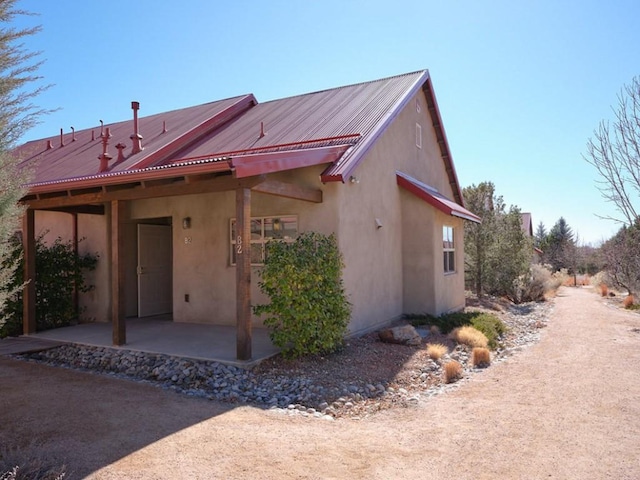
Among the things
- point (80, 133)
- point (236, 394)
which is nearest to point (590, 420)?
point (236, 394)

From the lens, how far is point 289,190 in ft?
25.6

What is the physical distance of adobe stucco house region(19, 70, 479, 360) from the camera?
26.8 feet

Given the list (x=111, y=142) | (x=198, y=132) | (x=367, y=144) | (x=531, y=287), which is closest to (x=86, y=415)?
(x=367, y=144)

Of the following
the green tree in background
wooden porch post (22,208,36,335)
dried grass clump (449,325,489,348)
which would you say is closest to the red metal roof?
wooden porch post (22,208,36,335)

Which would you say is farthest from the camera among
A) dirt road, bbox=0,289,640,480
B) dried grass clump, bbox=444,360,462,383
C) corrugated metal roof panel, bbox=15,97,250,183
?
corrugated metal roof panel, bbox=15,97,250,183

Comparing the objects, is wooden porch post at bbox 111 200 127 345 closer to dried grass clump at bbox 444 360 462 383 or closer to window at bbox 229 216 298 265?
window at bbox 229 216 298 265

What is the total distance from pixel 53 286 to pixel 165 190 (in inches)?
210

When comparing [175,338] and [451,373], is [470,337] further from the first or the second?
[175,338]

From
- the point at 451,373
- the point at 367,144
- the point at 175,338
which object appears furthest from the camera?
the point at 367,144

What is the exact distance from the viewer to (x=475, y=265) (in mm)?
18594

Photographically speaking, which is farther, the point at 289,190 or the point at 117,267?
the point at 117,267

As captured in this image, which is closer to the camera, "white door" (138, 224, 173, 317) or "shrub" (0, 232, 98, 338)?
"shrub" (0, 232, 98, 338)

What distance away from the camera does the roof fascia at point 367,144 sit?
8492 mm

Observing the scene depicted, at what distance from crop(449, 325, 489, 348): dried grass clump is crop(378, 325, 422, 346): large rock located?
1020 millimetres
